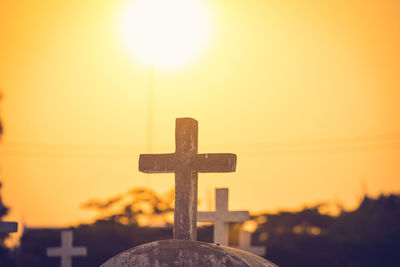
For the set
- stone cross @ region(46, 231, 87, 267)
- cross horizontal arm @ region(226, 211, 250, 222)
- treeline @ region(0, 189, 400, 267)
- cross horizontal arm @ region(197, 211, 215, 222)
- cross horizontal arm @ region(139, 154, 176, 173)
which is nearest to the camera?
cross horizontal arm @ region(139, 154, 176, 173)

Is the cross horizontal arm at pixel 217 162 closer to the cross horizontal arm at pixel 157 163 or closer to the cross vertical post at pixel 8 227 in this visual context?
the cross horizontal arm at pixel 157 163

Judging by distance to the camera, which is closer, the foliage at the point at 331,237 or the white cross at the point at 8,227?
the white cross at the point at 8,227

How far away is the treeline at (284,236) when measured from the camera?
29.5 meters

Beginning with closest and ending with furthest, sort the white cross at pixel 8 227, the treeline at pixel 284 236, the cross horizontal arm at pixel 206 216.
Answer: the white cross at pixel 8 227 → the cross horizontal arm at pixel 206 216 → the treeline at pixel 284 236

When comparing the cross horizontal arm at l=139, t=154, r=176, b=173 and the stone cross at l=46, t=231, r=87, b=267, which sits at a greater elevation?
the cross horizontal arm at l=139, t=154, r=176, b=173

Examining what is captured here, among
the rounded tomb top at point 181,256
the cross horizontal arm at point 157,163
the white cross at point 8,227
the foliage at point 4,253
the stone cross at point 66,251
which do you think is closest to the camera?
the rounded tomb top at point 181,256

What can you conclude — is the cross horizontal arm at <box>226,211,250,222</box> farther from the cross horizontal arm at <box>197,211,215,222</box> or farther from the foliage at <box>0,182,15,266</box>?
the foliage at <box>0,182,15,266</box>

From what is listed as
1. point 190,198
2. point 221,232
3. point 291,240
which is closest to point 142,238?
point 291,240

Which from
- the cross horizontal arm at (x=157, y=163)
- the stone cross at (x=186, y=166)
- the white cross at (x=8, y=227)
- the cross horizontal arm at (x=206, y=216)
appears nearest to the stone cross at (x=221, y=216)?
the cross horizontal arm at (x=206, y=216)

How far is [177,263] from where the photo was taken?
442 inches

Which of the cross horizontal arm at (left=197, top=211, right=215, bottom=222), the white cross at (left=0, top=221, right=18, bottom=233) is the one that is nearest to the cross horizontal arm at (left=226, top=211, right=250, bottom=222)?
the cross horizontal arm at (left=197, top=211, right=215, bottom=222)

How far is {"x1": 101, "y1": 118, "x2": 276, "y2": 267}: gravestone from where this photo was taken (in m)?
11.2

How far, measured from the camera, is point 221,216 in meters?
17.7

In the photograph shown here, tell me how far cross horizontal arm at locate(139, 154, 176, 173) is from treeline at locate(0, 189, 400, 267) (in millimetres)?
13465
